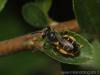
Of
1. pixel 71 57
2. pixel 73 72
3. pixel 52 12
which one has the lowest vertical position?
pixel 73 72

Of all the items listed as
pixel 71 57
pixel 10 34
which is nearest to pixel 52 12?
pixel 10 34

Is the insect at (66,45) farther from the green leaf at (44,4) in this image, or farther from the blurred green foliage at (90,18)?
the green leaf at (44,4)

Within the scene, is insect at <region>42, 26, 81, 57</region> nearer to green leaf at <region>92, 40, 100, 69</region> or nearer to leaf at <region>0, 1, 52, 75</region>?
green leaf at <region>92, 40, 100, 69</region>

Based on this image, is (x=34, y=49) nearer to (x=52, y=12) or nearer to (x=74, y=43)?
(x=74, y=43)

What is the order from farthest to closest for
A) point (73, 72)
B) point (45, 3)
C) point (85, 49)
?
point (45, 3) → point (73, 72) → point (85, 49)

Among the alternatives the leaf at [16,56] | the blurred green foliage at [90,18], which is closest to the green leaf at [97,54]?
the blurred green foliage at [90,18]
